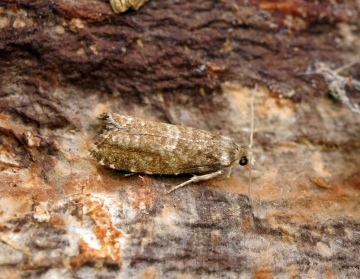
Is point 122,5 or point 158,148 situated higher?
point 122,5

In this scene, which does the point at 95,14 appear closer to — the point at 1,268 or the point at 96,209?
the point at 96,209

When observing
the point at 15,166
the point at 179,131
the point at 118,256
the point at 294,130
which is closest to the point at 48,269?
the point at 118,256

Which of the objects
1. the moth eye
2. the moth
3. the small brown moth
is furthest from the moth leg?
the small brown moth

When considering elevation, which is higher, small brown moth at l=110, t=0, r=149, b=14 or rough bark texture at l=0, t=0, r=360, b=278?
small brown moth at l=110, t=0, r=149, b=14

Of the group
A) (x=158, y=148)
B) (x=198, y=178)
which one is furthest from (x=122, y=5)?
(x=198, y=178)

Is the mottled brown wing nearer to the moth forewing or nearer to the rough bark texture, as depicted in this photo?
the moth forewing

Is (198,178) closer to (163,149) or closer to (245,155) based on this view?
(163,149)
